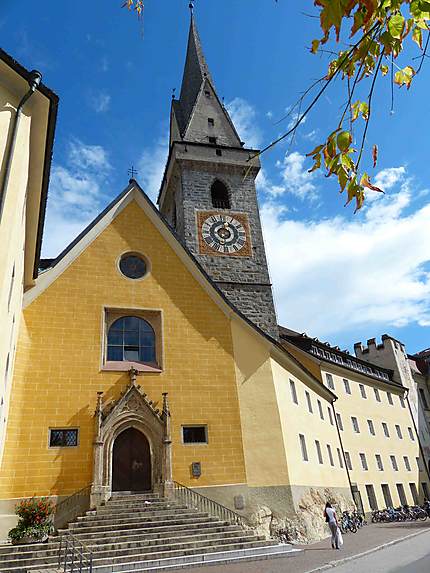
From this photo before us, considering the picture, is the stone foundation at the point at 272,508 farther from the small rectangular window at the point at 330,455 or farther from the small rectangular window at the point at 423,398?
the small rectangular window at the point at 423,398

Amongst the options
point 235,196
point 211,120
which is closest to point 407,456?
point 235,196

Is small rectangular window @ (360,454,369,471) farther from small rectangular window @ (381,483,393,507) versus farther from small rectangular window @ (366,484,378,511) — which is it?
small rectangular window @ (381,483,393,507)

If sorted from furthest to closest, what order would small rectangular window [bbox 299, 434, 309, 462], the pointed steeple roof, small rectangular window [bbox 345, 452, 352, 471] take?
the pointed steeple roof < small rectangular window [bbox 345, 452, 352, 471] < small rectangular window [bbox 299, 434, 309, 462]

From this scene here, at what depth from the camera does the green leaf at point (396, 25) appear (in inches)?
99.9

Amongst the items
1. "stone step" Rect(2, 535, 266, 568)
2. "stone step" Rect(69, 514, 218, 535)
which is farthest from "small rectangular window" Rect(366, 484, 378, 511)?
"stone step" Rect(69, 514, 218, 535)

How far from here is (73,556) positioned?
10.2 m

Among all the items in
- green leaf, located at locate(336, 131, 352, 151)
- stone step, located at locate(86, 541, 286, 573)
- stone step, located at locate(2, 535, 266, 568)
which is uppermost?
green leaf, located at locate(336, 131, 352, 151)

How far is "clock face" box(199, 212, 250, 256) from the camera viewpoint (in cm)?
2781

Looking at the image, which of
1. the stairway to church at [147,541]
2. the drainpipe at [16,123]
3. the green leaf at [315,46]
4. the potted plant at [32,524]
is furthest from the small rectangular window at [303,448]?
the green leaf at [315,46]

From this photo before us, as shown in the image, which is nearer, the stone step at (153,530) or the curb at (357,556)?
the curb at (357,556)

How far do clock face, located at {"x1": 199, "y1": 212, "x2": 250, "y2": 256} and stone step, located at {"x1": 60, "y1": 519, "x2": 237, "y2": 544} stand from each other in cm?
1682

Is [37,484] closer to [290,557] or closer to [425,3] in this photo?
[290,557]

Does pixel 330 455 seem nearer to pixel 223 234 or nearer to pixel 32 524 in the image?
pixel 223 234

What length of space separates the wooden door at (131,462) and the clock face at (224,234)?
14115 millimetres
